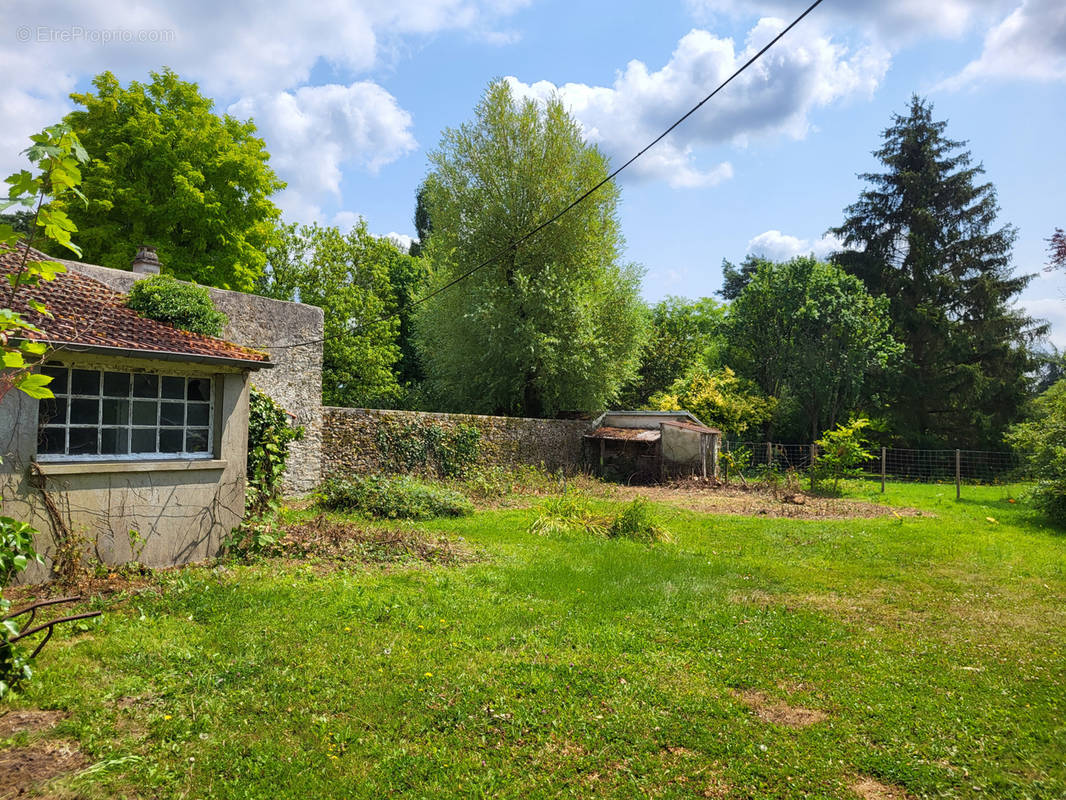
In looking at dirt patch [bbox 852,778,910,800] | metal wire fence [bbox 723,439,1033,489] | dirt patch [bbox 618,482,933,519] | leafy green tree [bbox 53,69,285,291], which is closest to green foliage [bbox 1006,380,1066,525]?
dirt patch [bbox 618,482,933,519]

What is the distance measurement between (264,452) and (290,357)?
17.6ft

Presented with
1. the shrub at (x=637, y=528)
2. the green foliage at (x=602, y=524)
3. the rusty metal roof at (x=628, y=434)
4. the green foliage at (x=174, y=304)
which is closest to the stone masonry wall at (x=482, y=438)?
the rusty metal roof at (x=628, y=434)

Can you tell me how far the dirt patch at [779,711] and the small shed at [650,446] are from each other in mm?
16546

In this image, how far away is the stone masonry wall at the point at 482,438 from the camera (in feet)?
49.3

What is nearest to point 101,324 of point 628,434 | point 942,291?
point 628,434

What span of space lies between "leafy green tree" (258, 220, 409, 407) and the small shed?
11.9m

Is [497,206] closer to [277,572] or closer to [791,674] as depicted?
[277,572]

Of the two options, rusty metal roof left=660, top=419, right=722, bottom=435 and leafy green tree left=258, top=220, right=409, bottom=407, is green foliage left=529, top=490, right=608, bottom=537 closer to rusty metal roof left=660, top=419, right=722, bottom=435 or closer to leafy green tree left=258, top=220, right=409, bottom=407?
rusty metal roof left=660, top=419, right=722, bottom=435

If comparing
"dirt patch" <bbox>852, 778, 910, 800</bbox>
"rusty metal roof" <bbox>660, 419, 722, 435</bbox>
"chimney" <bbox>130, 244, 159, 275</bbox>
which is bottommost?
"dirt patch" <bbox>852, 778, 910, 800</bbox>

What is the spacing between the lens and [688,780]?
12.5 ft

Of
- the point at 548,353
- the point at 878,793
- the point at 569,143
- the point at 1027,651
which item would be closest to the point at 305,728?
the point at 878,793

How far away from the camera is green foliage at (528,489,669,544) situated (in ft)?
37.6

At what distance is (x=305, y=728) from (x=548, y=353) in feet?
62.9

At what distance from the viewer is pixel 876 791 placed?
3.69 meters
